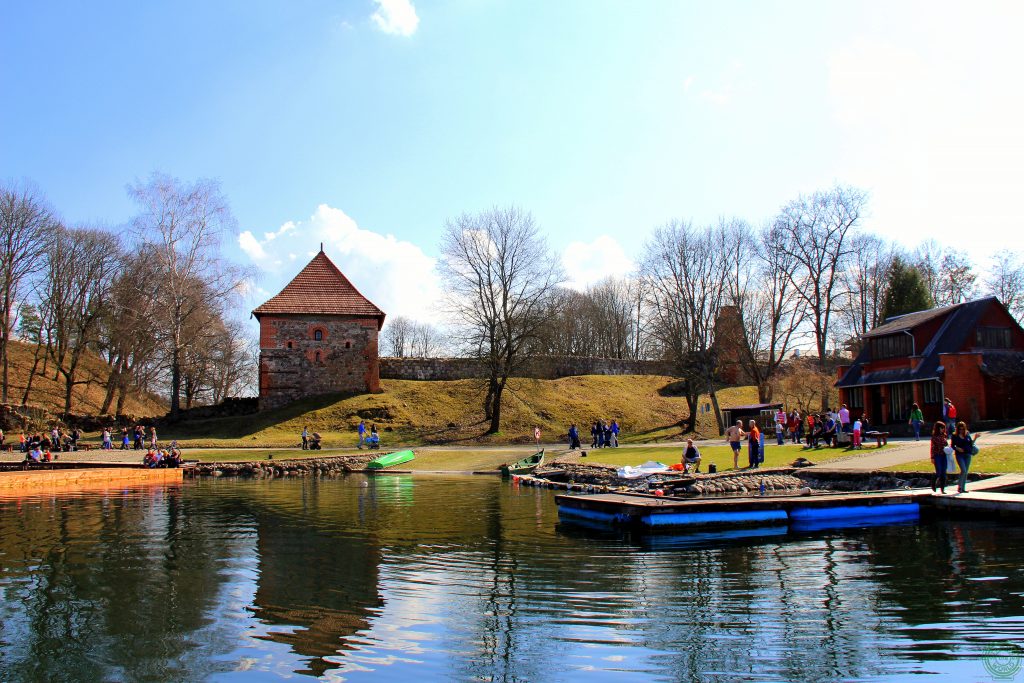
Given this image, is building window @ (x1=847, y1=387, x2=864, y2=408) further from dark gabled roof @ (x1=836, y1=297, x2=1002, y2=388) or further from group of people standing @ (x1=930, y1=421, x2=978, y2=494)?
group of people standing @ (x1=930, y1=421, x2=978, y2=494)

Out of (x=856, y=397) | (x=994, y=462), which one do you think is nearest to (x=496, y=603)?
(x=994, y=462)

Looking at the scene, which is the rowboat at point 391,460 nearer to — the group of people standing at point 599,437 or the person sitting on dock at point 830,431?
the group of people standing at point 599,437

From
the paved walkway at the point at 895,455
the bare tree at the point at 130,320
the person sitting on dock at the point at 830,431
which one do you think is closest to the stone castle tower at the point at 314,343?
the bare tree at the point at 130,320

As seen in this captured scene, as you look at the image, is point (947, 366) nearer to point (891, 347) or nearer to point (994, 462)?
point (891, 347)

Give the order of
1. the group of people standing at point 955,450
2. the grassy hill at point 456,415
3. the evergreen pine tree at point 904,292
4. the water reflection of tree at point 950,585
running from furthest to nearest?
the evergreen pine tree at point 904,292
the grassy hill at point 456,415
the group of people standing at point 955,450
the water reflection of tree at point 950,585

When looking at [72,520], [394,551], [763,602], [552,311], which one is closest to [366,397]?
[552,311]

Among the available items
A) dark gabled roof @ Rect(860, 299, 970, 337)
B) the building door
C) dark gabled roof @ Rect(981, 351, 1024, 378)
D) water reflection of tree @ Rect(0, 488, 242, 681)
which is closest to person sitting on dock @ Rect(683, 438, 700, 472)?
water reflection of tree @ Rect(0, 488, 242, 681)

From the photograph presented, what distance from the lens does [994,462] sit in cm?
2106

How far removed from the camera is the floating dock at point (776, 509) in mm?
16219

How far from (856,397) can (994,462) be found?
22.2 m

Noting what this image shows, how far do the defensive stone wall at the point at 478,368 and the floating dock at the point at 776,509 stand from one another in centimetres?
3140

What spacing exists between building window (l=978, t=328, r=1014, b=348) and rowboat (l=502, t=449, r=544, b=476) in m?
23.1

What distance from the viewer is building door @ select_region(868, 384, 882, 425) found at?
40625 mm

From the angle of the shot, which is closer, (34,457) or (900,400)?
(34,457)
